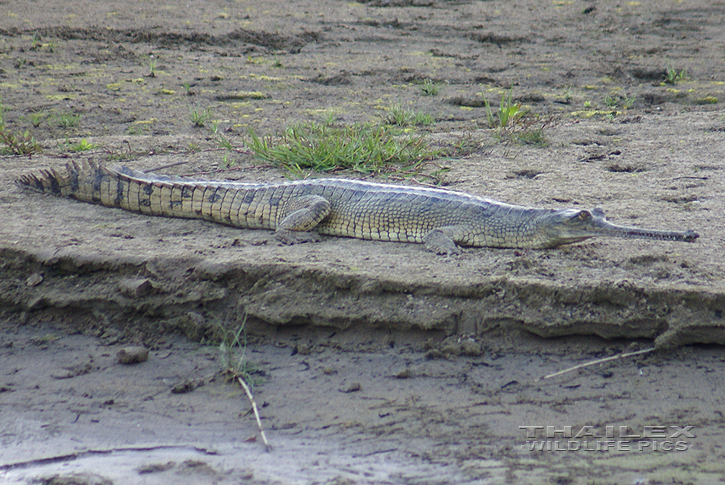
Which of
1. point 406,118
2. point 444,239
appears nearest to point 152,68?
point 406,118

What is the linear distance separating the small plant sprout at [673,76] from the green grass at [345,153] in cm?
401

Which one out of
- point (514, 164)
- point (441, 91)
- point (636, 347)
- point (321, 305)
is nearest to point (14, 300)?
point (321, 305)

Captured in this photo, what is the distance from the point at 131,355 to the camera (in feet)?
10.2

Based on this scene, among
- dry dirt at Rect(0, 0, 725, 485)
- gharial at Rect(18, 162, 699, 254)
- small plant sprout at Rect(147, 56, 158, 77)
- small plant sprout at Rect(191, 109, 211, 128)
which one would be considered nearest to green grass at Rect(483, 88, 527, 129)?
dry dirt at Rect(0, 0, 725, 485)

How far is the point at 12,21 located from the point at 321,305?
8327 mm

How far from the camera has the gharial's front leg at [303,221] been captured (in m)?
3.85

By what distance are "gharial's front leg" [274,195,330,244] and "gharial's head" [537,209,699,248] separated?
1.27m

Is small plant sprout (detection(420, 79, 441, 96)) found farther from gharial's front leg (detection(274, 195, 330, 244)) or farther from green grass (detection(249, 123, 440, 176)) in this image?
gharial's front leg (detection(274, 195, 330, 244))

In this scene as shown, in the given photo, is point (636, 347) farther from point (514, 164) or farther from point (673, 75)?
point (673, 75)

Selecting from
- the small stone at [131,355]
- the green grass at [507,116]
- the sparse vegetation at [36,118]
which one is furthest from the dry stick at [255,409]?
the sparse vegetation at [36,118]

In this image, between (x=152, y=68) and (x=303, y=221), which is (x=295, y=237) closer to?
(x=303, y=221)

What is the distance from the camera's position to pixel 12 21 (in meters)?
9.18

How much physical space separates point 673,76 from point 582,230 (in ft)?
17.1

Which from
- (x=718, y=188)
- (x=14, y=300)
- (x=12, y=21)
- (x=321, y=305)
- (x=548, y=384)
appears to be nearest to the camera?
(x=548, y=384)
